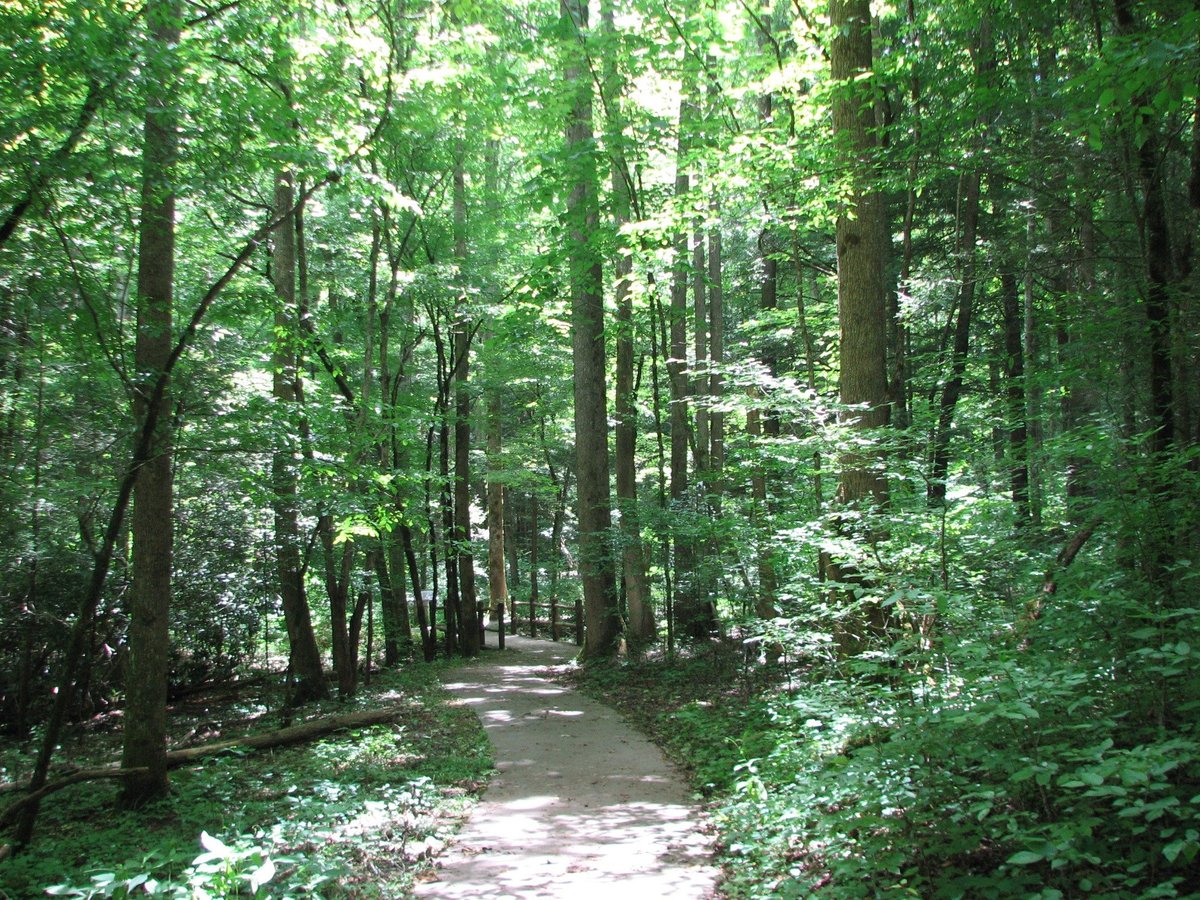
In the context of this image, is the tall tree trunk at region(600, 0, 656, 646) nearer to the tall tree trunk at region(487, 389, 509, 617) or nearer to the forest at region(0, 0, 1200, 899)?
the forest at region(0, 0, 1200, 899)

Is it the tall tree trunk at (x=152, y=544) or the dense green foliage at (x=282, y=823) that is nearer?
the dense green foliage at (x=282, y=823)

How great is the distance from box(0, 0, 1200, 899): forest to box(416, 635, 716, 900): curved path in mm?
275

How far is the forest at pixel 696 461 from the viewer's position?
3.64 metres

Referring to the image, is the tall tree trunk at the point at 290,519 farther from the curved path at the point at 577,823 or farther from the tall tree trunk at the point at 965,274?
the tall tree trunk at the point at 965,274

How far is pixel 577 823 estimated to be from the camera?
559 cm

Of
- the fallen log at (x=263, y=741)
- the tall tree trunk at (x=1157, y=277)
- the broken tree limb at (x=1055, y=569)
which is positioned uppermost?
the tall tree trunk at (x=1157, y=277)

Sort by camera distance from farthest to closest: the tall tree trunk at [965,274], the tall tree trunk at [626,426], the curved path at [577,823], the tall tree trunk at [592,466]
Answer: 1. the tall tree trunk at [592,466]
2. the tall tree trunk at [626,426]
3. the tall tree trunk at [965,274]
4. the curved path at [577,823]

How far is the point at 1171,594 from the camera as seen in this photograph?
398 centimetres

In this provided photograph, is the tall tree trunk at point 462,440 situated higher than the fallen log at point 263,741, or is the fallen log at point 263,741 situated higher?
the tall tree trunk at point 462,440

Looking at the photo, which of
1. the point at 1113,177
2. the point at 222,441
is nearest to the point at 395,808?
the point at 222,441

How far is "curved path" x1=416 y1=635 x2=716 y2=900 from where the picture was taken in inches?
172

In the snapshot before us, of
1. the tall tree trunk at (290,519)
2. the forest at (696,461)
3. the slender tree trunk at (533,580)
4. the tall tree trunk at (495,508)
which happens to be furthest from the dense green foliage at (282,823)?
the slender tree trunk at (533,580)

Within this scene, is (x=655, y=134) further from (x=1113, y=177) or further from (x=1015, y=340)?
(x=1015, y=340)

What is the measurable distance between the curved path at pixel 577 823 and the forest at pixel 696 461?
275 millimetres
